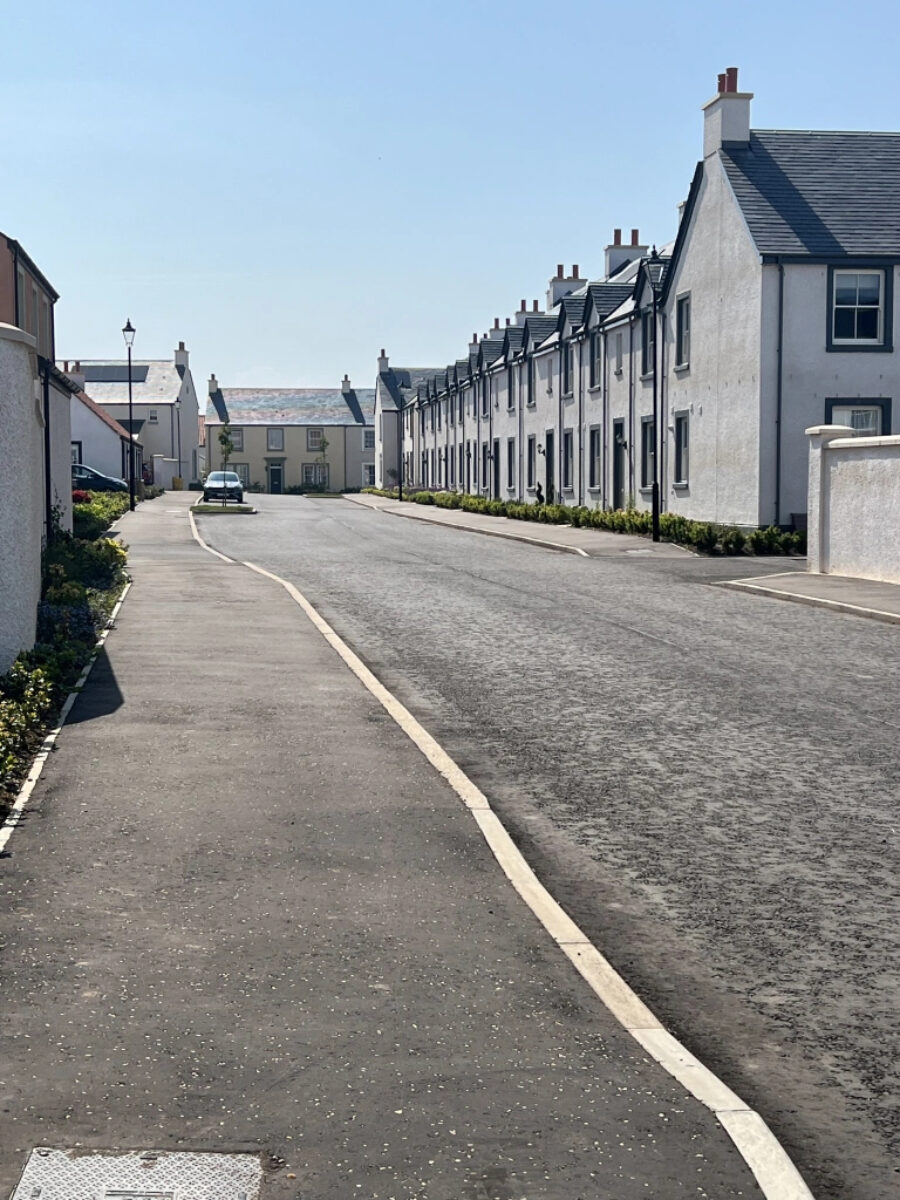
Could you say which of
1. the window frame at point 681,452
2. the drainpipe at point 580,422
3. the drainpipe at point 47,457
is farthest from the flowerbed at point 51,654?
the drainpipe at point 580,422

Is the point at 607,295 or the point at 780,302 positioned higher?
the point at 607,295

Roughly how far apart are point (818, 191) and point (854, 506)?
46.6ft

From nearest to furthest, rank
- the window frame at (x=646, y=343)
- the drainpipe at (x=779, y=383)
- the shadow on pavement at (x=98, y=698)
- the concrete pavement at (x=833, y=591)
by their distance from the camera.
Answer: the shadow on pavement at (x=98, y=698) → the concrete pavement at (x=833, y=591) → the drainpipe at (x=779, y=383) → the window frame at (x=646, y=343)

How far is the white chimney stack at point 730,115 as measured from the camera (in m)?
35.0

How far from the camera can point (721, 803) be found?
8094 mm

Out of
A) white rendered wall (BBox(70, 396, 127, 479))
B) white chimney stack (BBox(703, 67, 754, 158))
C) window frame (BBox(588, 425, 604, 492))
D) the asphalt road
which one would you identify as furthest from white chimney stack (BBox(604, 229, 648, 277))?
the asphalt road

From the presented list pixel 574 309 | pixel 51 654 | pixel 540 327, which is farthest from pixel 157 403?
pixel 51 654

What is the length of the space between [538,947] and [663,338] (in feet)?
116

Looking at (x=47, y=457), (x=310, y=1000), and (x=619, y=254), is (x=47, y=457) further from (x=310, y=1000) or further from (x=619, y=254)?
(x=619, y=254)

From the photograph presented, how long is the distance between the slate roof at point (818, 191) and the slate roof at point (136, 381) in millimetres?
73972

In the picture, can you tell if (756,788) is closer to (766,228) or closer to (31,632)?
(31,632)

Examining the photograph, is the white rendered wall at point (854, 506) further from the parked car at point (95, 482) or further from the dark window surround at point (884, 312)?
the parked car at point (95, 482)

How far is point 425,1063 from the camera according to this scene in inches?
172

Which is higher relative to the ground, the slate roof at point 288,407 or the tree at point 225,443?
the slate roof at point 288,407
